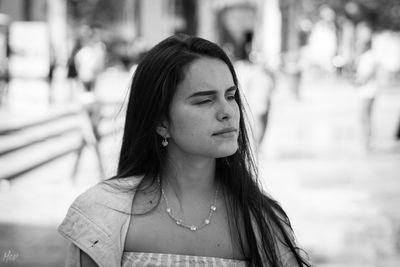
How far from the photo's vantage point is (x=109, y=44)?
40.7 m

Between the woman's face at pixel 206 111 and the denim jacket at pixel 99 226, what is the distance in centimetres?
30

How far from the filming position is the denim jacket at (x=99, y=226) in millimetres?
1812

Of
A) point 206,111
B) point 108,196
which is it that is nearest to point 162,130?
point 206,111

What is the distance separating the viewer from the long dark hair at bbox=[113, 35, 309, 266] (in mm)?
1967

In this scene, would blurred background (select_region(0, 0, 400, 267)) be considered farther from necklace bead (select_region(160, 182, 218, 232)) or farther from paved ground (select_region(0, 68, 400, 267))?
necklace bead (select_region(160, 182, 218, 232))

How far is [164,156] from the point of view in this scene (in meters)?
2.15

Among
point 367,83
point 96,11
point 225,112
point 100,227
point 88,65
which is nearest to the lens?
point 100,227

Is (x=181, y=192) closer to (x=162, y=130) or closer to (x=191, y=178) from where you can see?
(x=191, y=178)

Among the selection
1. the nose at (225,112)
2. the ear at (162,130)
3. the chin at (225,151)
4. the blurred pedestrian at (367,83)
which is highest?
the nose at (225,112)

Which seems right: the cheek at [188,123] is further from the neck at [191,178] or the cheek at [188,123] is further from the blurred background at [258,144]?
the blurred background at [258,144]

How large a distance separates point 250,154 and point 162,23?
3567 cm

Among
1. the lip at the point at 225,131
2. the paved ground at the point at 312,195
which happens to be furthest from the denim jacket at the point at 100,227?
the paved ground at the point at 312,195

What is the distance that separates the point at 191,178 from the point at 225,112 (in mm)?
278

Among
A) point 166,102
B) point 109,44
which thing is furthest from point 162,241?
point 109,44
